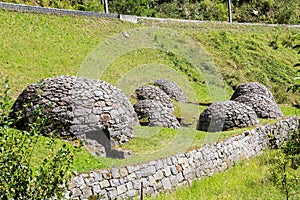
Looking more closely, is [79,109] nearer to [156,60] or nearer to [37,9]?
[37,9]

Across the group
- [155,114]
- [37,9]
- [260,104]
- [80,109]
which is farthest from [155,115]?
[37,9]

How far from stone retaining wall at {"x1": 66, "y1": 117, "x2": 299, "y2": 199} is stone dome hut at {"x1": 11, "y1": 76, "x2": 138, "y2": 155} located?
1728 mm

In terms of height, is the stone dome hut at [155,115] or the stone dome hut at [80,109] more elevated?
the stone dome hut at [80,109]

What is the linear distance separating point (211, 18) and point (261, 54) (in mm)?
11440

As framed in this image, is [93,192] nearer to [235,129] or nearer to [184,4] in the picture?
[235,129]

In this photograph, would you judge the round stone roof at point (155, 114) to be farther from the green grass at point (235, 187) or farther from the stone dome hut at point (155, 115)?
the green grass at point (235, 187)

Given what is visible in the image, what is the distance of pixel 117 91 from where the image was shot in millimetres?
11734

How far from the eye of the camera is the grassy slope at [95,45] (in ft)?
40.5

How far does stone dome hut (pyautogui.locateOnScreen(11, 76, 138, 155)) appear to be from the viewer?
34.2 feet

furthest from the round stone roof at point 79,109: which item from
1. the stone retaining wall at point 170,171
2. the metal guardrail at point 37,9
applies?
the metal guardrail at point 37,9

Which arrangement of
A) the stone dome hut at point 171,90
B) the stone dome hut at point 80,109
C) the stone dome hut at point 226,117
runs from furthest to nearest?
1. the stone dome hut at point 171,90
2. the stone dome hut at point 226,117
3. the stone dome hut at point 80,109

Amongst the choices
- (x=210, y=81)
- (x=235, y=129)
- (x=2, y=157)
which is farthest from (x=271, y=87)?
(x=2, y=157)

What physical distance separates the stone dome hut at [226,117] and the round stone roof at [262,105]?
2.05 metres

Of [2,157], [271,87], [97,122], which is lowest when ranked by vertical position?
[271,87]
